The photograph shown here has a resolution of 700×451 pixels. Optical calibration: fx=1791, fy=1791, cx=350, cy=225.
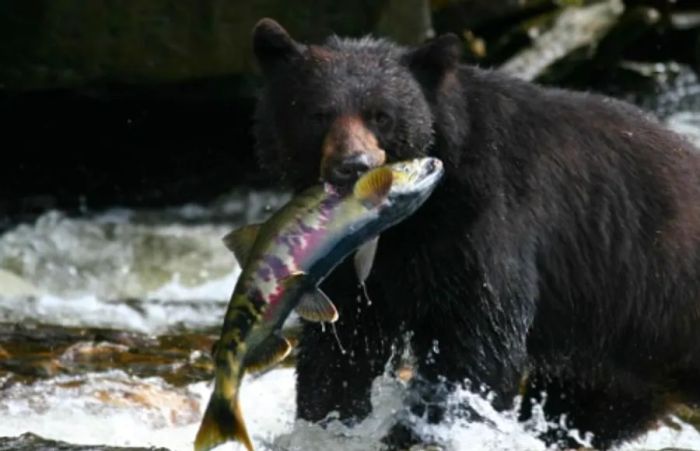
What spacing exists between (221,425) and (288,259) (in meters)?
0.58

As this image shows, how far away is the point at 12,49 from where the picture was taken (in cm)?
1200

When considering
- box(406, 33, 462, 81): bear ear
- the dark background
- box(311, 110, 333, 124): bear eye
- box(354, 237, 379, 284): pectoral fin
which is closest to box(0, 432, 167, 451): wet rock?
box(354, 237, 379, 284): pectoral fin

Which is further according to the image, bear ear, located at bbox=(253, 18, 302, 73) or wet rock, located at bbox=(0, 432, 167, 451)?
bear ear, located at bbox=(253, 18, 302, 73)

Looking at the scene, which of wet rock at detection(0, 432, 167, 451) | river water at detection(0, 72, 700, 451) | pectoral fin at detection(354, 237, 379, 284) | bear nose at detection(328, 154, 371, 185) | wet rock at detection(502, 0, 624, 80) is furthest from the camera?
wet rock at detection(502, 0, 624, 80)

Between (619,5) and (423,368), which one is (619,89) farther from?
(423,368)

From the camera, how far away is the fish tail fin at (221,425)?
17.6ft

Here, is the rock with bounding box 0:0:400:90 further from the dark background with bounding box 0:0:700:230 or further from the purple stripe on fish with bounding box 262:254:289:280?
the purple stripe on fish with bounding box 262:254:289:280

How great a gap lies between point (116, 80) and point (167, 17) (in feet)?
1.84

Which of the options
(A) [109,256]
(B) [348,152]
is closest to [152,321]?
(A) [109,256]

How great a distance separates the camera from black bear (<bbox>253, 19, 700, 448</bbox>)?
7.09m

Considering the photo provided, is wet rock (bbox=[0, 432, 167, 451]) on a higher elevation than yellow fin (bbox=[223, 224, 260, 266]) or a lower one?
lower

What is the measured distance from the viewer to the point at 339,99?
22.8ft

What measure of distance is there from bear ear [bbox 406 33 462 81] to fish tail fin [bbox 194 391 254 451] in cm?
224

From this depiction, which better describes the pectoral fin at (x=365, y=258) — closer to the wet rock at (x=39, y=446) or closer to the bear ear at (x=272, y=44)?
the wet rock at (x=39, y=446)
